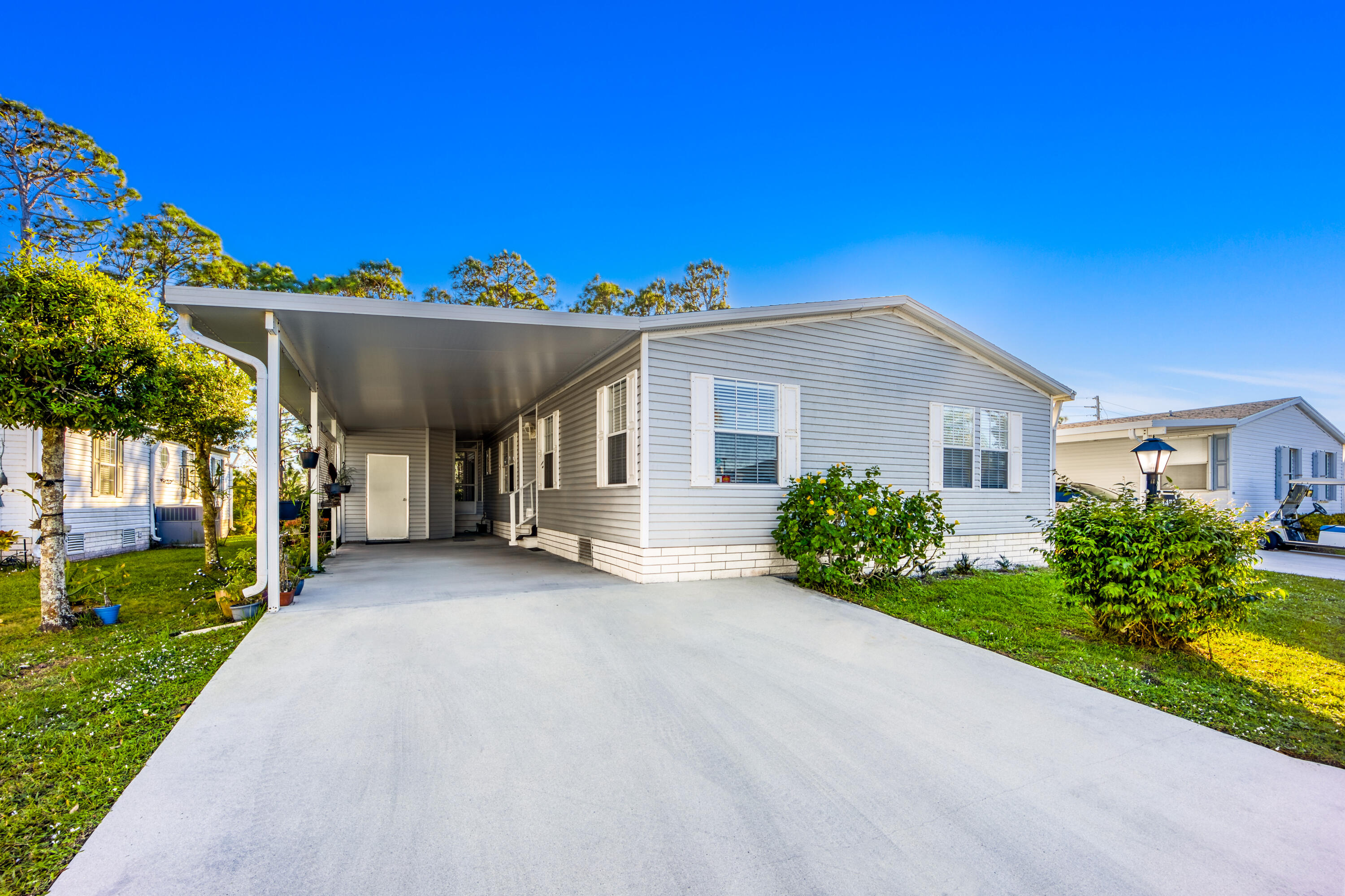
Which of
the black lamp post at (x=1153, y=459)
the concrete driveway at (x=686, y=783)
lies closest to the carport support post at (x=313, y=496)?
the concrete driveway at (x=686, y=783)

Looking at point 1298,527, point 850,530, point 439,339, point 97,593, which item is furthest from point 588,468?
point 1298,527

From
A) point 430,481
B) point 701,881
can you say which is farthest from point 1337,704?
point 430,481

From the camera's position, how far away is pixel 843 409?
8.15 m

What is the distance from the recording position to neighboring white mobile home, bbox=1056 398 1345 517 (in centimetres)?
1454

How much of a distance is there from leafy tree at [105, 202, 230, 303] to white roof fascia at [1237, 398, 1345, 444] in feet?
88.6

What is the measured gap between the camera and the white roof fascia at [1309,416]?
14.7 m

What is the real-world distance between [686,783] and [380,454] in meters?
13.7

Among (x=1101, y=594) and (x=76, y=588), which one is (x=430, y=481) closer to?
(x=76, y=588)

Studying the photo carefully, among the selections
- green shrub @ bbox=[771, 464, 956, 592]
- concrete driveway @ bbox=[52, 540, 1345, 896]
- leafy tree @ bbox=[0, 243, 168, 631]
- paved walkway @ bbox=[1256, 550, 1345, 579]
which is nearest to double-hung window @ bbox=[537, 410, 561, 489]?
green shrub @ bbox=[771, 464, 956, 592]

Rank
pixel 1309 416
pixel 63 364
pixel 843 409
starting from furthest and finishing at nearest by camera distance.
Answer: pixel 1309 416
pixel 843 409
pixel 63 364

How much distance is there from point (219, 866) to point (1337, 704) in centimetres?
581

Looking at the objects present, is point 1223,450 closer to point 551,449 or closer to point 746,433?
point 746,433

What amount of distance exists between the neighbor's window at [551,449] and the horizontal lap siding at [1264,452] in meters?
15.3

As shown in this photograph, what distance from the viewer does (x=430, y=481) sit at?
1495cm
